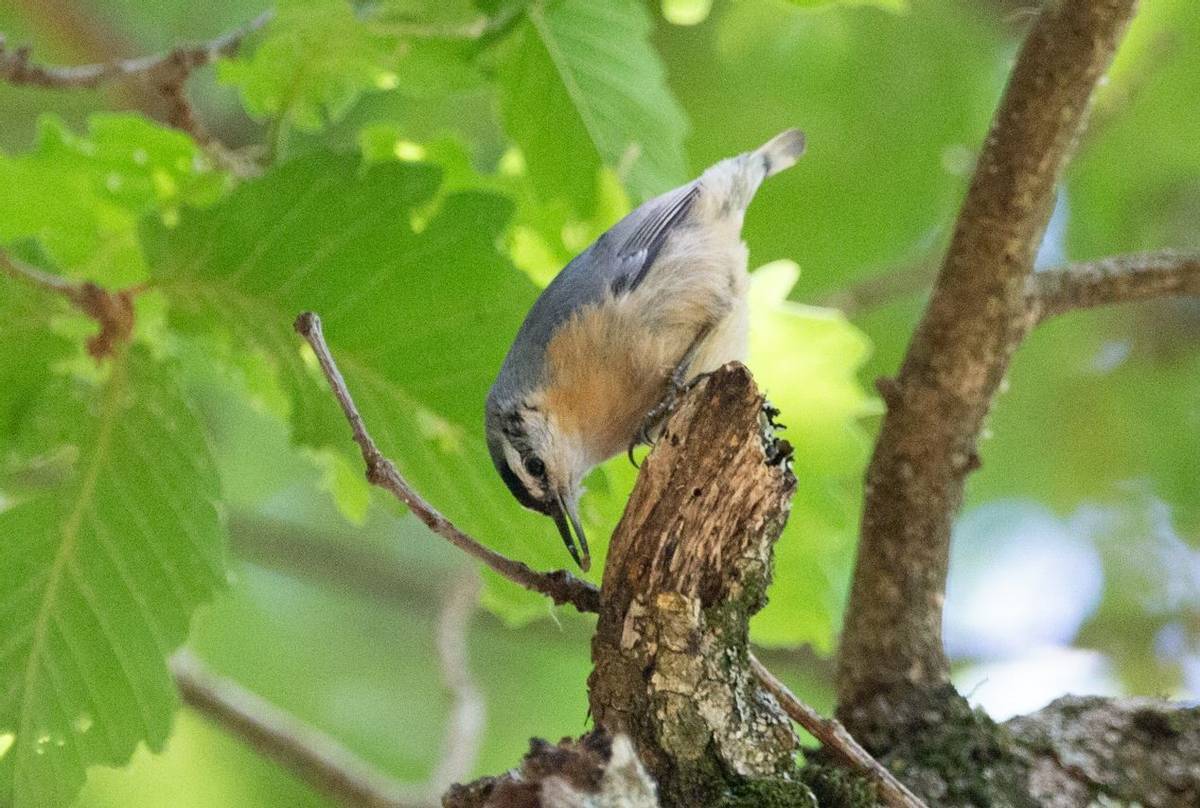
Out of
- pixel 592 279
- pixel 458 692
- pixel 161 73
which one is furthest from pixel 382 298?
pixel 458 692

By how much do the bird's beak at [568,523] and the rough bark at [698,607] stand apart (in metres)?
0.73

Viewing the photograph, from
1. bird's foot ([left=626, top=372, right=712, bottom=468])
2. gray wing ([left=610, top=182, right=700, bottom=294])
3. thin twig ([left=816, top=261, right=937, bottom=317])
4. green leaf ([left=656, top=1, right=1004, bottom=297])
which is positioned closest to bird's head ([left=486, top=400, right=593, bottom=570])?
bird's foot ([left=626, top=372, right=712, bottom=468])

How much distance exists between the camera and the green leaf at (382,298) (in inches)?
103

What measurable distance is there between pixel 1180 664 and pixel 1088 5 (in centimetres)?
310

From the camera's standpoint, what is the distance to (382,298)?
2.65 m

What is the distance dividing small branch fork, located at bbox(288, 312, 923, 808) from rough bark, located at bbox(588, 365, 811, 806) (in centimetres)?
5

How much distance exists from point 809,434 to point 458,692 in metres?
1.37

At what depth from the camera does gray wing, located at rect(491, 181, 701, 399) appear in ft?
9.09

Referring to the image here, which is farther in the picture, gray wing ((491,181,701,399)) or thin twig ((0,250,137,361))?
gray wing ((491,181,701,399))

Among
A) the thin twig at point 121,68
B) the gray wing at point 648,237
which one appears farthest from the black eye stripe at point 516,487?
the thin twig at point 121,68

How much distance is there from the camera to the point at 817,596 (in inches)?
124

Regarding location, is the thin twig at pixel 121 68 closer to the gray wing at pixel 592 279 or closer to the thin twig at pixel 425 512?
the gray wing at pixel 592 279

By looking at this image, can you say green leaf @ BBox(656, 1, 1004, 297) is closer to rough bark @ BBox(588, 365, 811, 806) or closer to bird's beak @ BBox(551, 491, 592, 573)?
bird's beak @ BBox(551, 491, 592, 573)

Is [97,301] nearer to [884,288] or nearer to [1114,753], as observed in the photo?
[1114,753]
